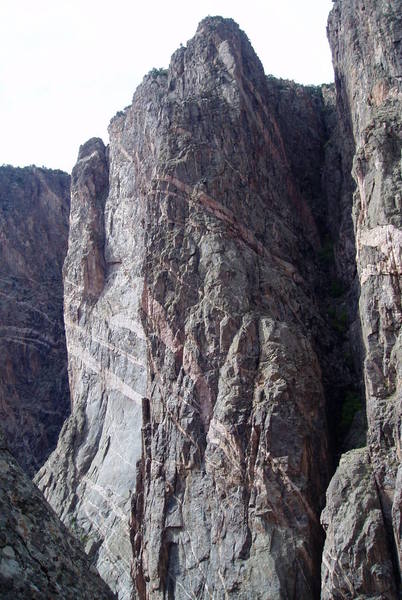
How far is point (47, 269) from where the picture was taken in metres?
59.4

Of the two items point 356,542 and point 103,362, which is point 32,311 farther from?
point 356,542

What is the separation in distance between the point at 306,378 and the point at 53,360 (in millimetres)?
32966

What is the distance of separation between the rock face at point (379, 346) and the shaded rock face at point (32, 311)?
32685mm

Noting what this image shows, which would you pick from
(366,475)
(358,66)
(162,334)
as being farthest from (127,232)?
(366,475)

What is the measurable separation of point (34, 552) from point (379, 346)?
1872 centimetres

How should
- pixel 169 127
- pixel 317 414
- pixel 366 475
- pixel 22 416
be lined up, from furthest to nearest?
pixel 22 416 → pixel 169 127 → pixel 317 414 → pixel 366 475

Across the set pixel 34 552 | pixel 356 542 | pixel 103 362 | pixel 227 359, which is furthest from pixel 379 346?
pixel 103 362

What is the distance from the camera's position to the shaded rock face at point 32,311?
172ft

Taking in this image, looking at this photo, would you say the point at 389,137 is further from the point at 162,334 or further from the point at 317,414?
the point at 162,334

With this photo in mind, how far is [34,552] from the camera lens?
16.9 feet

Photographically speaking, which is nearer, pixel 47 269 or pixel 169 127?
pixel 169 127

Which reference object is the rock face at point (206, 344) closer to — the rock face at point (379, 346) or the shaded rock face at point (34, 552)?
the rock face at point (379, 346)

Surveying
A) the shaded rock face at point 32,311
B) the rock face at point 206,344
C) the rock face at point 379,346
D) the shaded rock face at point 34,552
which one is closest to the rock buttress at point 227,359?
the rock face at point 206,344

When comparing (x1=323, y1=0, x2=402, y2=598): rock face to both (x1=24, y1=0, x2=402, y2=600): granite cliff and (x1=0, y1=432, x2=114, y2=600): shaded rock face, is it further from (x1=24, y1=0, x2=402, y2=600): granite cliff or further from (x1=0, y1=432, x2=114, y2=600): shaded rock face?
(x1=0, y1=432, x2=114, y2=600): shaded rock face
